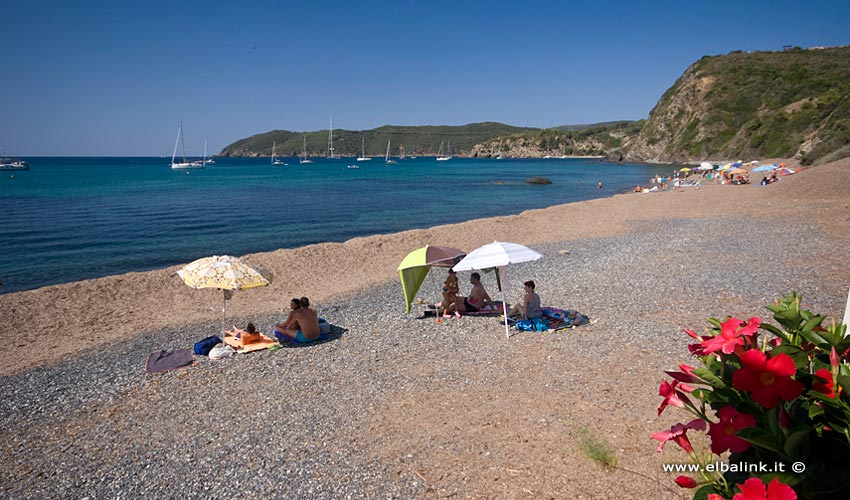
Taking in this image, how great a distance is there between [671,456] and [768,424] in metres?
3.99

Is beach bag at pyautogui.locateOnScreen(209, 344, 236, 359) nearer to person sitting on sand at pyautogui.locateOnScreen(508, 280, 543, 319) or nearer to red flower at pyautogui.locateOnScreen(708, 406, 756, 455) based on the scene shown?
person sitting on sand at pyautogui.locateOnScreen(508, 280, 543, 319)

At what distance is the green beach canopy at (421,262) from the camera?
1109cm

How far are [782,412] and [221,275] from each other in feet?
31.8

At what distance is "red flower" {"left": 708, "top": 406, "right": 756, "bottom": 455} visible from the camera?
2.10 metres

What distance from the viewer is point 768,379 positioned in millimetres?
1943

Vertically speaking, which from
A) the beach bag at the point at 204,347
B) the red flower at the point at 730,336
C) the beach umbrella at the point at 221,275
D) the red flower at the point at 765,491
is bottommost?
the beach bag at the point at 204,347

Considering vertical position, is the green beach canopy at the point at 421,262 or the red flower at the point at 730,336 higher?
the red flower at the point at 730,336

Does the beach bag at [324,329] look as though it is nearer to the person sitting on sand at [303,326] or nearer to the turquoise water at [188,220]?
the person sitting on sand at [303,326]

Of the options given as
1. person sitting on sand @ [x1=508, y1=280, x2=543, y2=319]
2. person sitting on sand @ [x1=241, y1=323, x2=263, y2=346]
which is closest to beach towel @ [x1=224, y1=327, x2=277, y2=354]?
person sitting on sand @ [x1=241, y1=323, x2=263, y2=346]

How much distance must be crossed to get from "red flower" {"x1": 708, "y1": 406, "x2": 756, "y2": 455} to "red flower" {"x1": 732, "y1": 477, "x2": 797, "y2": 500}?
10.7 inches

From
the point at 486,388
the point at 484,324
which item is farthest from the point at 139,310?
the point at 486,388

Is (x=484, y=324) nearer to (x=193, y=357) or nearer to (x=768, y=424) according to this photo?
(x=193, y=357)

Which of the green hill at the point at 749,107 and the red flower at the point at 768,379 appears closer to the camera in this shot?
the red flower at the point at 768,379

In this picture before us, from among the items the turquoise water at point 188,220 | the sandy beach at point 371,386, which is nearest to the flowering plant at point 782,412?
the sandy beach at point 371,386
